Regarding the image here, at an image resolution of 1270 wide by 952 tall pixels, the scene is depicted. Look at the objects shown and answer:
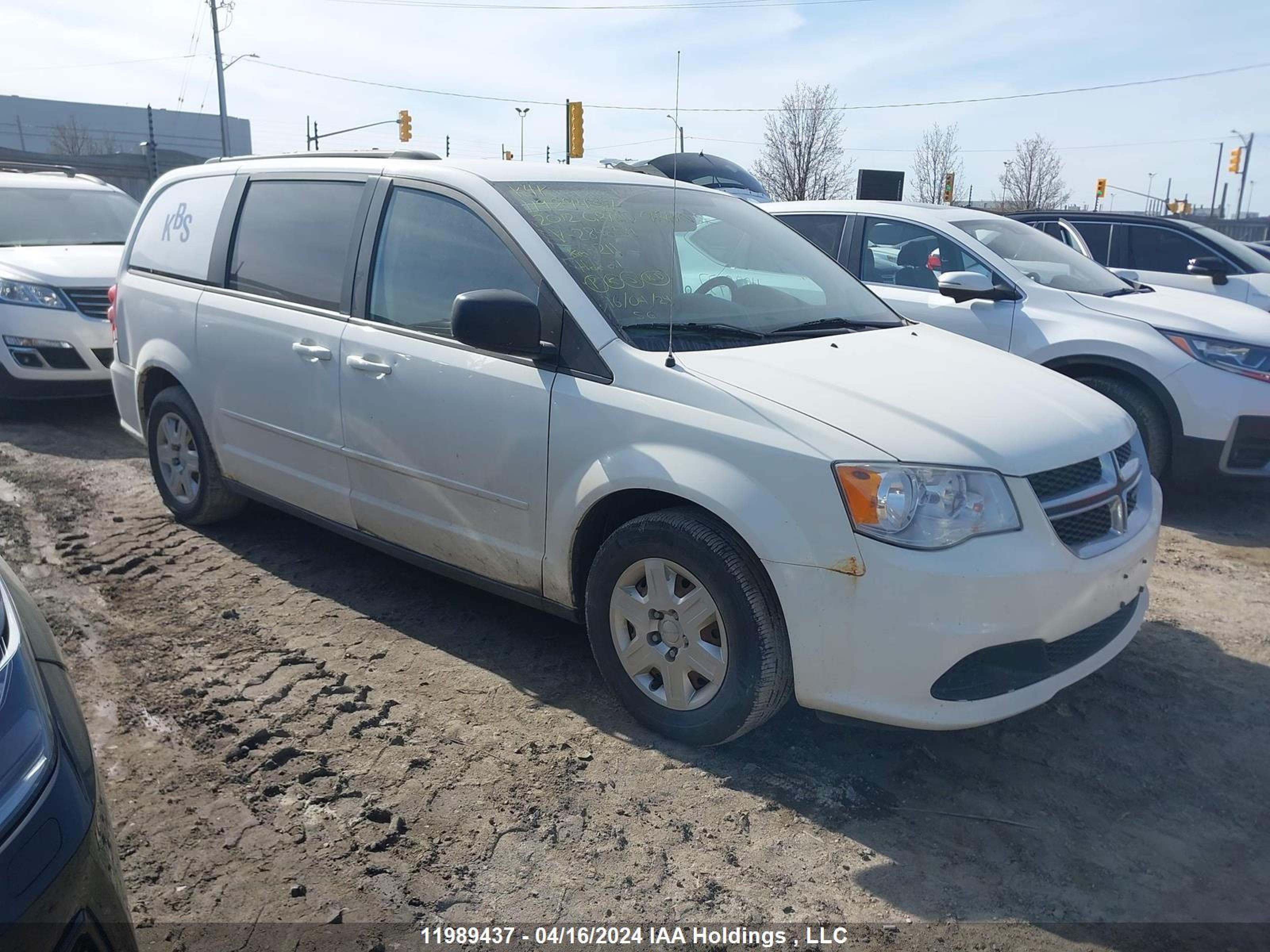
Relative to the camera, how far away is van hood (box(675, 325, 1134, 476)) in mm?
2879

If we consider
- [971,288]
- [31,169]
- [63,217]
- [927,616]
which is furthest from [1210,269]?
[31,169]

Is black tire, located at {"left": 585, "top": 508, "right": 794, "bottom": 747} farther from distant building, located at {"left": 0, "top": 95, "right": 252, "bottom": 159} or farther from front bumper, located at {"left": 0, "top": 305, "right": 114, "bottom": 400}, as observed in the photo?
distant building, located at {"left": 0, "top": 95, "right": 252, "bottom": 159}

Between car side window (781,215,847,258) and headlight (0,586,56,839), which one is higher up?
car side window (781,215,847,258)

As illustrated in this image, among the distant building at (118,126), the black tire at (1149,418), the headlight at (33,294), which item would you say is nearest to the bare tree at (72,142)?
the distant building at (118,126)

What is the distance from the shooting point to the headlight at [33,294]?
7.65 metres

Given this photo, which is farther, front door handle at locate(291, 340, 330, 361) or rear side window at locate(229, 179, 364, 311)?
rear side window at locate(229, 179, 364, 311)

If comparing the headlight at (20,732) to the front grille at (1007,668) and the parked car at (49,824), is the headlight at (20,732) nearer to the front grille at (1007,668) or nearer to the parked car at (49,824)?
the parked car at (49,824)

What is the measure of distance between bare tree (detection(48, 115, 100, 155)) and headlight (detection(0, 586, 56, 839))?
5926 centimetres

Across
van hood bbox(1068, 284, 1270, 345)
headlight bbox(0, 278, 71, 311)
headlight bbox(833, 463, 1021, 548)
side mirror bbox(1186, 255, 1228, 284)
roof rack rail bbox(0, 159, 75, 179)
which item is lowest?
headlight bbox(833, 463, 1021, 548)

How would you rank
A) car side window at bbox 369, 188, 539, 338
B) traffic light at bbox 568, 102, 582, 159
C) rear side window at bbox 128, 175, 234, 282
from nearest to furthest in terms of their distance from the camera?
car side window at bbox 369, 188, 539, 338 → rear side window at bbox 128, 175, 234, 282 → traffic light at bbox 568, 102, 582, 159

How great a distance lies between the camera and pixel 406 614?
14.0 ft

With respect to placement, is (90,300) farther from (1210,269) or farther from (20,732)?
(1210,269)

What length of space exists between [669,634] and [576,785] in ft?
1.79

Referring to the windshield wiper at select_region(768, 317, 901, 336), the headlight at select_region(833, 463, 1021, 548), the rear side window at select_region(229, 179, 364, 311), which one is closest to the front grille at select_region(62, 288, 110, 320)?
the rear side window at select_region(229, 179, 364, 311)
